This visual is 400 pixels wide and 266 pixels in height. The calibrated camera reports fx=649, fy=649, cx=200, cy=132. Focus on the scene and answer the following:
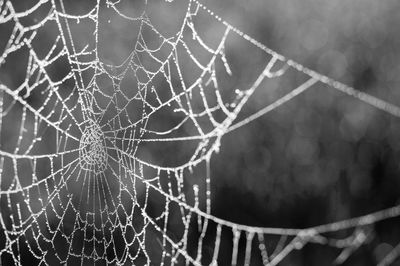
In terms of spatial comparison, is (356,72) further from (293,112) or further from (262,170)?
(262,170)

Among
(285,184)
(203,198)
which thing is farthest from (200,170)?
(285,184)

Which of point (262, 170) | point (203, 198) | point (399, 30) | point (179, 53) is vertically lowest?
point (203, 198)

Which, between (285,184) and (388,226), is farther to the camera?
(285,184)

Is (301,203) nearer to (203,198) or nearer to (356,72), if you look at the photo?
(203,198)

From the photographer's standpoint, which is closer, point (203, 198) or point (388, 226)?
point (388, 226)

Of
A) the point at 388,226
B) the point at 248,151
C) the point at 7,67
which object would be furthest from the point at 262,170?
the point at 7,67

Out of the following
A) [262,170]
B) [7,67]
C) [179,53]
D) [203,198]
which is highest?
[179,53]

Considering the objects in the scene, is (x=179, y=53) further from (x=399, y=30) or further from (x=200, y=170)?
(x=399, y=30)

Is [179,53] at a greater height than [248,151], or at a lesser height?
greater

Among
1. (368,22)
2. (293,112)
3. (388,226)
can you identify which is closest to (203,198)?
(293,112)

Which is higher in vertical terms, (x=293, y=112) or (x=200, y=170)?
(x=293, y=112)
